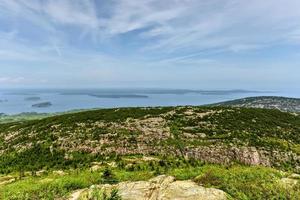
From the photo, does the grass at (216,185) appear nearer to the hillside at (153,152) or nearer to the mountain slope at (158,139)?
the hillside at (153,152)

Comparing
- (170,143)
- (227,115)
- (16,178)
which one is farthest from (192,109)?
(16,178)

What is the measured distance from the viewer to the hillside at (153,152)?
17688 millimetres

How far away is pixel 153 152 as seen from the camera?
1169 inches

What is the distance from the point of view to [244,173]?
60.3 feet

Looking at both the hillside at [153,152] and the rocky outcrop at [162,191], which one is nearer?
the rocky outcrop at [162,191]

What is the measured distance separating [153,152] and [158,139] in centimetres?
371

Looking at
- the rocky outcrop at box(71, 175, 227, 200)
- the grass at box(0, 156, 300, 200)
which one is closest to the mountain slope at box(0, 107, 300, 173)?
the grass at box(0, 156, 300, 200)

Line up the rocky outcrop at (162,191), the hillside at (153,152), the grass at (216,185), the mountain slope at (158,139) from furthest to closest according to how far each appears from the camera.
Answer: the mountain slope at (158,139) → the hillside at (153,152) → the grass at (216,185) → the rocky outcrop at (162,191)

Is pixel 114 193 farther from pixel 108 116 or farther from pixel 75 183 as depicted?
pixel 108 116

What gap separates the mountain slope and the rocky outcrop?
12038 mm

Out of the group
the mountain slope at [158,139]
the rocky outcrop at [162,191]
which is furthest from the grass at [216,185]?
the mountain slope at [158,139]

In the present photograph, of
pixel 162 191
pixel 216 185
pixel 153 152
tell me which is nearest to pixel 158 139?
pixel 153 152

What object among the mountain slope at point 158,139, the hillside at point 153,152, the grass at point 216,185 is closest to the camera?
the grass at point 216,185

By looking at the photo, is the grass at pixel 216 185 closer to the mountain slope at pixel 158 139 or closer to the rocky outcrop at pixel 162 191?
the rocky outcrop at pixel 162 191
